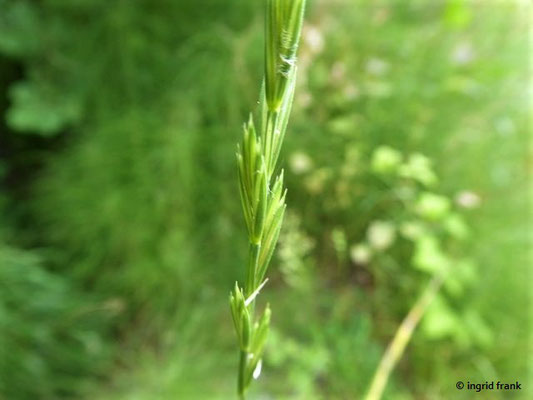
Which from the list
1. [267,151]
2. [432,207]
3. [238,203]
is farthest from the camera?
[238,203]

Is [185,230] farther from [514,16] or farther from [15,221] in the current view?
[514,16]

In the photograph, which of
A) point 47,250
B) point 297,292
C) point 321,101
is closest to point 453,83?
point 321,101

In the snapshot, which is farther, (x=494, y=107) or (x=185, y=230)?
(x=494, y=107)

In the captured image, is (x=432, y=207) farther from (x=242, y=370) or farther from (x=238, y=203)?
(x=242, y=370)

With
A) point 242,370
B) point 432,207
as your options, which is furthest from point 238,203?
point 242,370

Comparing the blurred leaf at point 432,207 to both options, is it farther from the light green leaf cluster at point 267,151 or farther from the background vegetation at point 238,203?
the light green leaf cluster at point 267,151
